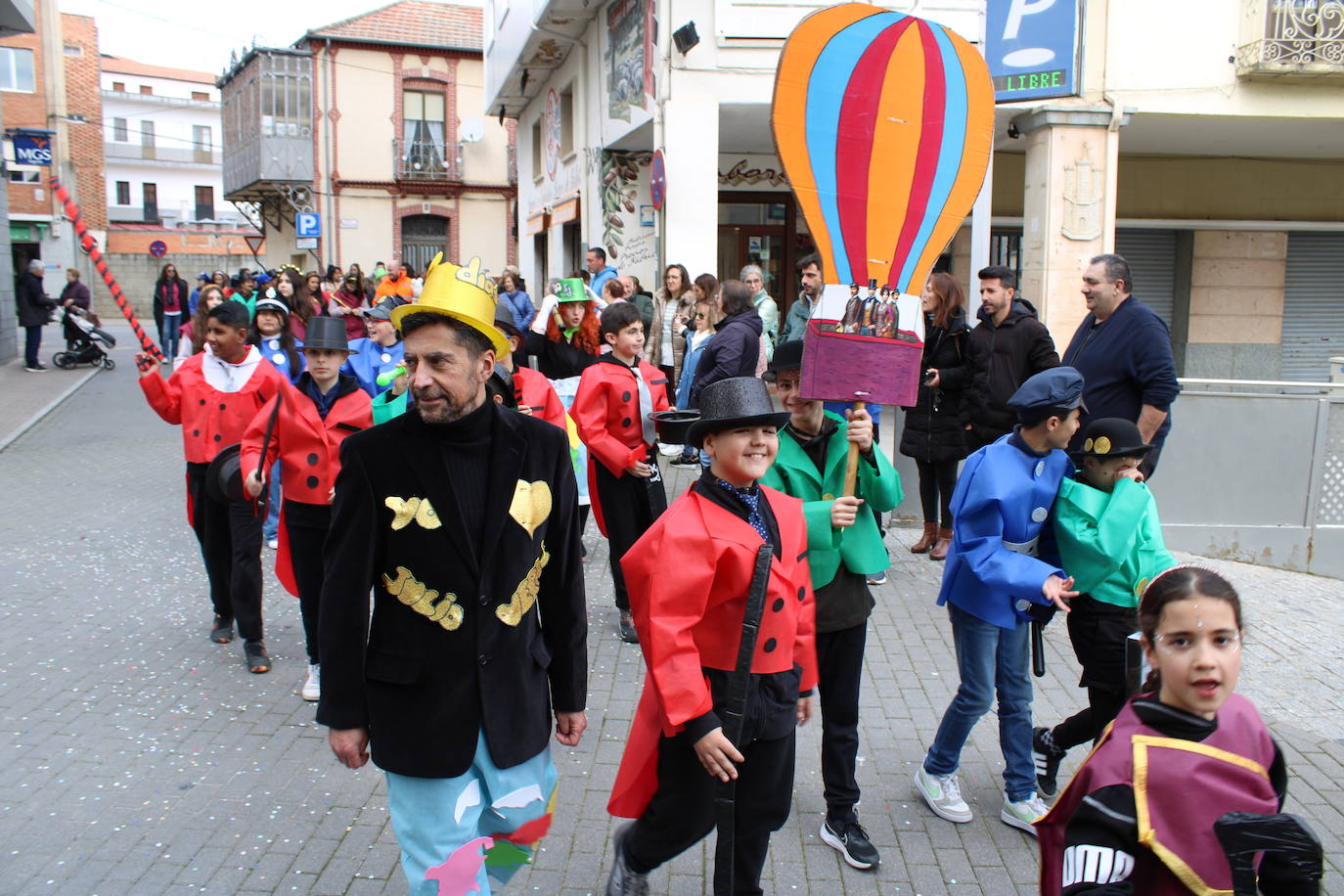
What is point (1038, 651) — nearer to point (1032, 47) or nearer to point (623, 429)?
point (623, 429)

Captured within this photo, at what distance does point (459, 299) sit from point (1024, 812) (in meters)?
2.97

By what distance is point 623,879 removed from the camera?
3.36 meters

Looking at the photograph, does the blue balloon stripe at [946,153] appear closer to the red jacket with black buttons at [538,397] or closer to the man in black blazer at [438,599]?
the man in black blazer at [438,599]

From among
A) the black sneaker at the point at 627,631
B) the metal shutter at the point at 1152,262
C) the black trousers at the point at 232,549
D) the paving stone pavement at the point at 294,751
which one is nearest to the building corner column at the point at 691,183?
the paving stone pavement at the point at 294,751

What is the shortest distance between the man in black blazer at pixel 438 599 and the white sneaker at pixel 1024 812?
2.22 metres

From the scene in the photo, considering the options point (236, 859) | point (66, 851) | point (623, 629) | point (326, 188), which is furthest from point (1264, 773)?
point (326, 188)

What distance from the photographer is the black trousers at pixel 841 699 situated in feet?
12.9

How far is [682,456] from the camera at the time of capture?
422 inches

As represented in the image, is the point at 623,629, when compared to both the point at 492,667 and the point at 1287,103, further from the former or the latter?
the point at 1287,103

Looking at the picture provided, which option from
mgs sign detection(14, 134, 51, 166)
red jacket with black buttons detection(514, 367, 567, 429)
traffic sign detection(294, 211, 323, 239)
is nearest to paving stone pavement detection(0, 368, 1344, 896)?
red jacket with black buttons detection(514, 367, 567, 429)

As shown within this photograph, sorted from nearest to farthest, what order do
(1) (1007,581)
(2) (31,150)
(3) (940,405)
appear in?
(1) (1007,581)
(3) (940,405)
(2) (31,150)

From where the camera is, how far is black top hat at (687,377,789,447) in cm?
309

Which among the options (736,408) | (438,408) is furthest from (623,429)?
(438,408)

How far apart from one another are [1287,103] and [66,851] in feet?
46.7
